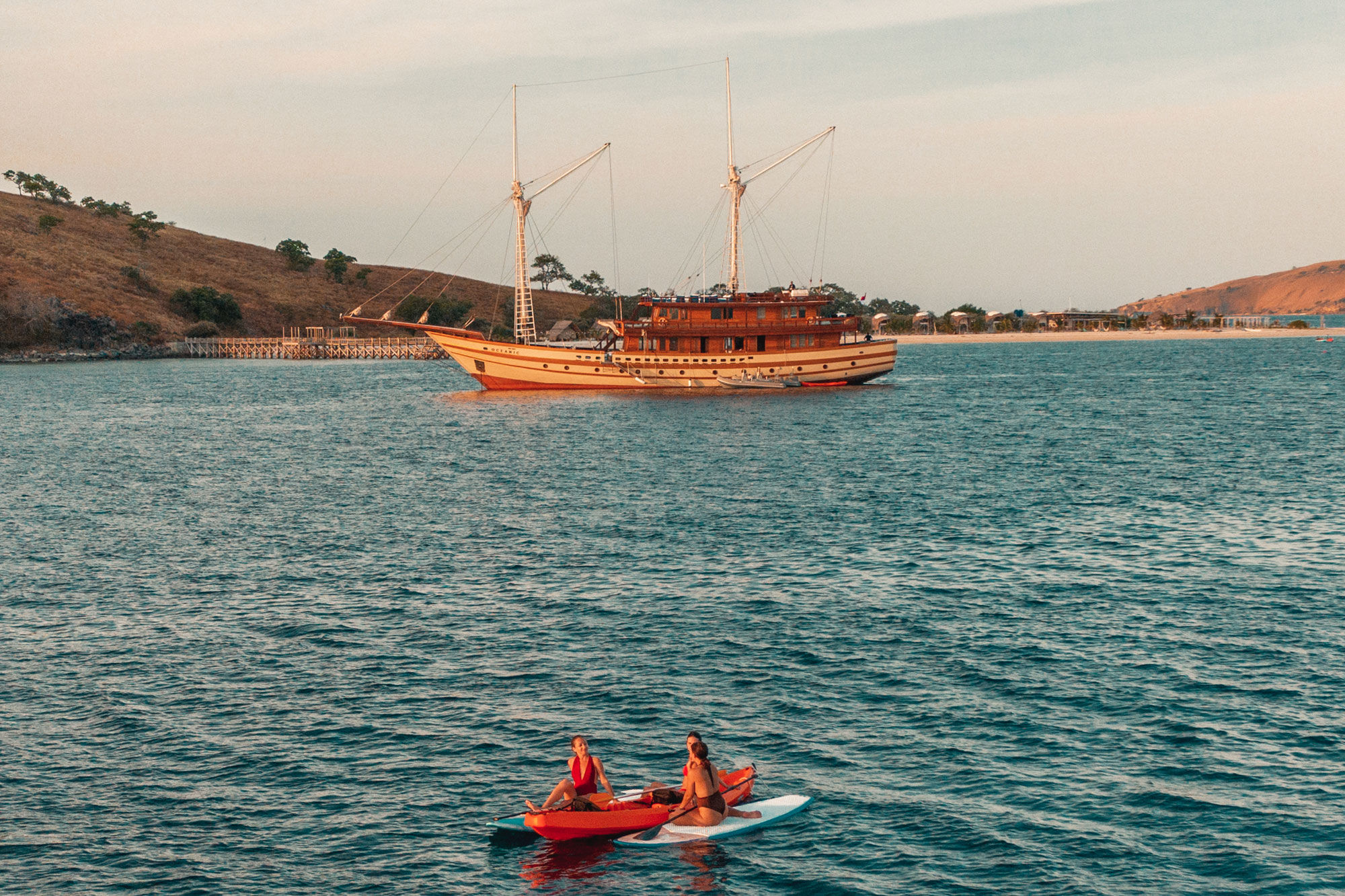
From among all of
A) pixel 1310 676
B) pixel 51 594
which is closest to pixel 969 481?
pixel 1310 676

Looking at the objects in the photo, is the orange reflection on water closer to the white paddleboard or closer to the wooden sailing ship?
the white paddleboard

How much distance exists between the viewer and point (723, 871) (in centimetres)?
2053

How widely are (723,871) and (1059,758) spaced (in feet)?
26.5

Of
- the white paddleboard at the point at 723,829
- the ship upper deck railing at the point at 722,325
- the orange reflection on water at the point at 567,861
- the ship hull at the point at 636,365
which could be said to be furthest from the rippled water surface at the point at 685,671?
the ship hull at the point at 636,365

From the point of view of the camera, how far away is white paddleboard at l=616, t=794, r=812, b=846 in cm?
2141

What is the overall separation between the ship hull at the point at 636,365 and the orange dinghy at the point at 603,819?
9679 cm

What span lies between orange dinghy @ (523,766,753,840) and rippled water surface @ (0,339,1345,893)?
42cm

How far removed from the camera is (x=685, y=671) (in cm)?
2978

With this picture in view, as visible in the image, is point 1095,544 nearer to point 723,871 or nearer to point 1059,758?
point 1059,758

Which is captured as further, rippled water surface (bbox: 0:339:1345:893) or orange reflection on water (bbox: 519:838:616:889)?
rippled water surface (bbox: 0:339:1345:893)

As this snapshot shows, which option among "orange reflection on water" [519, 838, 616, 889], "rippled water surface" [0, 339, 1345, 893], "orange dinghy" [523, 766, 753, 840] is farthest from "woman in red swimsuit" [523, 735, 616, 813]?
"rippled water surface" [0, 339, 1345, 893]

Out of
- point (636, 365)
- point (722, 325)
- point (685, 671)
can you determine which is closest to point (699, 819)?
point (685, 671)


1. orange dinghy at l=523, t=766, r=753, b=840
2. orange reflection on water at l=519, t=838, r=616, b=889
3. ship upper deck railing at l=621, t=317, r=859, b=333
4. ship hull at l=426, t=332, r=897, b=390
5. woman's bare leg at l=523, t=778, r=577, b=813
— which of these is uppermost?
ship upper deck railing at l=621, t=317, r=859, b=333

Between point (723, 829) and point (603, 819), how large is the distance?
2266mm
